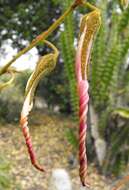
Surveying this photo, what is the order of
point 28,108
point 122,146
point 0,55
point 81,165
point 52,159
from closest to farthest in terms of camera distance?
point 81,165 → point 28,108 → point 122,146 → point 52,159 → point 0,55

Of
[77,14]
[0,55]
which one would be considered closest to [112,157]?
[77,14]

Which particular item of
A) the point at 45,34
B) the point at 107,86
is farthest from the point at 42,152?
the point at 45,34

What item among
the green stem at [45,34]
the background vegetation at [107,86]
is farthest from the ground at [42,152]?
the green stem at [45,34]

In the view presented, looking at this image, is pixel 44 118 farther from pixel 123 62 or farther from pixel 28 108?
pixel 28 108

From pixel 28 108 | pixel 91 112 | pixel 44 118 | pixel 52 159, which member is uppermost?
pixel 28 108

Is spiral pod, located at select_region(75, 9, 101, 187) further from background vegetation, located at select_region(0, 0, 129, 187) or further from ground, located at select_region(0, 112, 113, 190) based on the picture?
background vegetation, located at select_region(0, 0, 129, 187)

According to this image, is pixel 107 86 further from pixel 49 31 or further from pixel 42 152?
pixel 49 31

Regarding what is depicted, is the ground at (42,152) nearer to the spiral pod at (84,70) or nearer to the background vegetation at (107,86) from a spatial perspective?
the background vegetation at (107,86)
